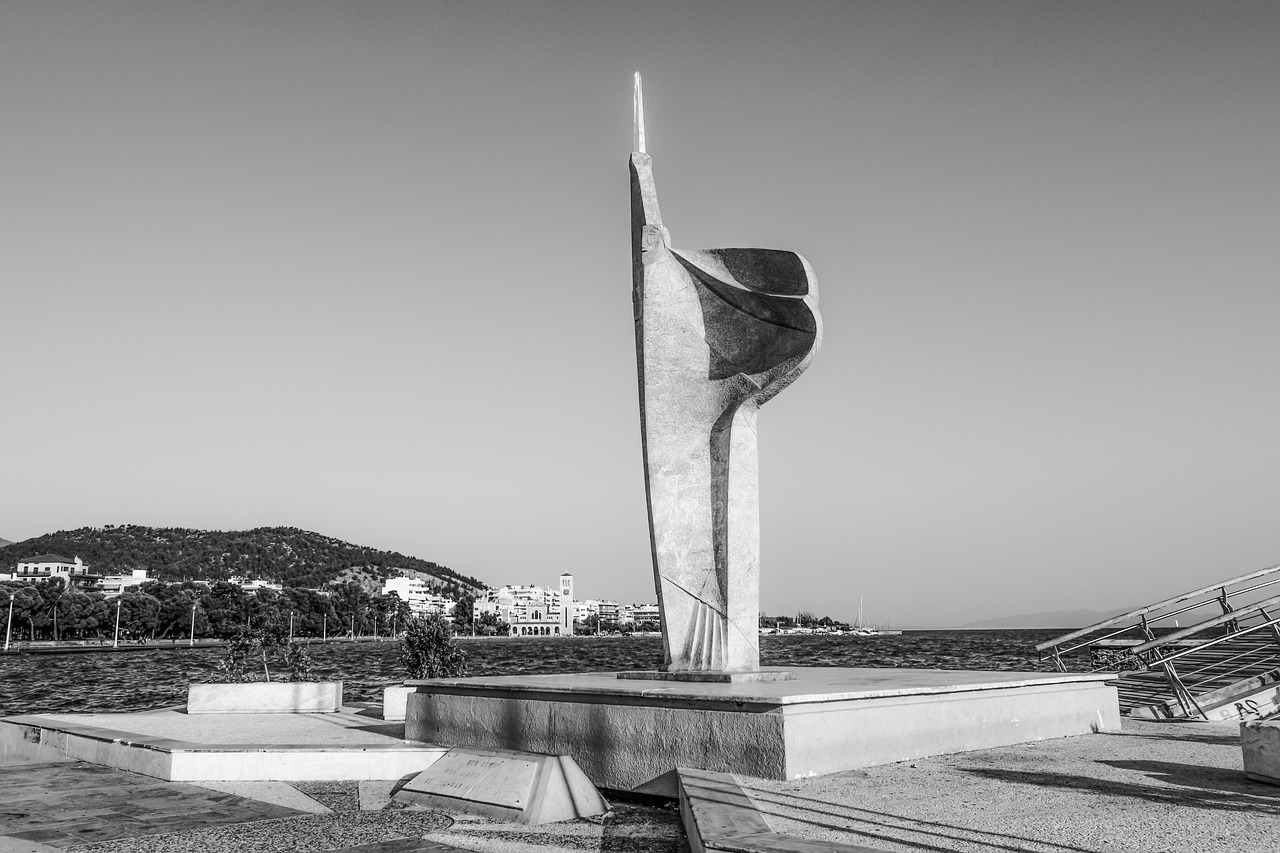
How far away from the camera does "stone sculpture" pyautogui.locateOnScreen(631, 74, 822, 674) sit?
34.0 feet

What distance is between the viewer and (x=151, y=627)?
356ft

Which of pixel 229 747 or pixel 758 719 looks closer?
pixel 758 719

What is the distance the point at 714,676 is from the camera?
9797 millimetres

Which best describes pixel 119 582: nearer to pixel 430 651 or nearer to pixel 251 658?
pixel 251 658

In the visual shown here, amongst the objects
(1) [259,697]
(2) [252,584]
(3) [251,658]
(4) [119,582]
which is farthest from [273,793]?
(2) [252,584]

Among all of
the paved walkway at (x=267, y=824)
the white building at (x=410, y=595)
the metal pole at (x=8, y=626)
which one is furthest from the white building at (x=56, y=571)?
the paved walkway at (x=267, y=824)

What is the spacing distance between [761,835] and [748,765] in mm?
2608

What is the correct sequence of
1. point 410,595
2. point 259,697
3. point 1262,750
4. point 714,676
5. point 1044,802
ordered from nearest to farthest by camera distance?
point 1044,802 < point 1262,750 < point 714,676 < point 259,697 < point 410,595

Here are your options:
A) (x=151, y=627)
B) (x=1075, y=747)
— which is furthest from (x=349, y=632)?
(x=1075, y=747)

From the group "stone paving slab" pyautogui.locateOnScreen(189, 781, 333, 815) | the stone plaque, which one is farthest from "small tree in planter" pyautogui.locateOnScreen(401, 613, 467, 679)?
the stone plaque

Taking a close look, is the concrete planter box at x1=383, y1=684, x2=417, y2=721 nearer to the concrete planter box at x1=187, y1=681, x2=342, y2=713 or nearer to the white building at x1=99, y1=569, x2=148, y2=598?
the concrete planter box at x1=187, y1=681, x2=342, y2=713

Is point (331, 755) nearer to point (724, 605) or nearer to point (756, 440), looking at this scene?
point (724, 605)

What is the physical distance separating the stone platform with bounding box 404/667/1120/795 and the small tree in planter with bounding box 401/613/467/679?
6376 mm

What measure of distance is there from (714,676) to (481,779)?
318cm
